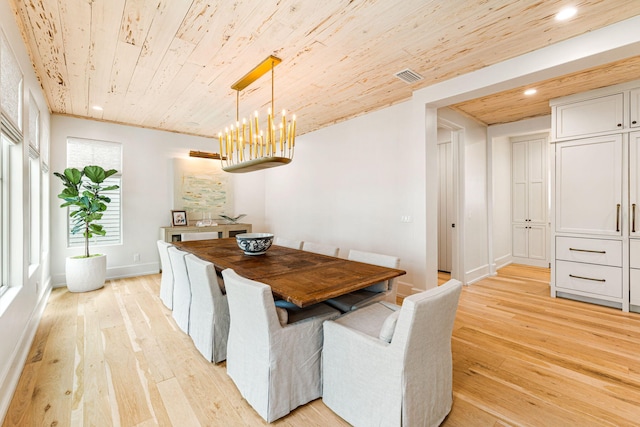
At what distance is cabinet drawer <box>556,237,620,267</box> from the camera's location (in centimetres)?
328

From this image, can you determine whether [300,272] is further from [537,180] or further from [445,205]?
[537,180]

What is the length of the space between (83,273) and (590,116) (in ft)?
22.8

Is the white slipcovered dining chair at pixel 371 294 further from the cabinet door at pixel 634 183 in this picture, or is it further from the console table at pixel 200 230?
the console table at pixel 200 230

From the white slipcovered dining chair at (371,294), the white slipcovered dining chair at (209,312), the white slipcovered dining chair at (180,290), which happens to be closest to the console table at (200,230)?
the white slipcovered dining chair at (180,290)

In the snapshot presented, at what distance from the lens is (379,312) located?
187 cm

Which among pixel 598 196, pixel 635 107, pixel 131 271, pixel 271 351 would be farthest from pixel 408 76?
pixel 131 271

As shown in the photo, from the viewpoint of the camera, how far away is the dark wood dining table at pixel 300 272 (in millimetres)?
1663

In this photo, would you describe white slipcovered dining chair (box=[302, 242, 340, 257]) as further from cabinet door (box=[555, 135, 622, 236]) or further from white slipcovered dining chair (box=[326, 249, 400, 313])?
cabinet door (box=[555, 135, 622, 236])

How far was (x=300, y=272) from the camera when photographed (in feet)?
7.00

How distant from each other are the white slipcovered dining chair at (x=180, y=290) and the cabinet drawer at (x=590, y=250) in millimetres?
4531

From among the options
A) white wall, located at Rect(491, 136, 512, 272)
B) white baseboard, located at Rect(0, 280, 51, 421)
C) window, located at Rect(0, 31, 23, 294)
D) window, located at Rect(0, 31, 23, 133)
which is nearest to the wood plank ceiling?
window, located at Rect(0, 31, 23, 133)

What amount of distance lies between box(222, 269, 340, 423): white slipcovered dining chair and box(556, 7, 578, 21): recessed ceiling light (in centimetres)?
270

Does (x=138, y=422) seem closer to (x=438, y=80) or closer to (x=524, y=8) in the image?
(x=524, y=8)

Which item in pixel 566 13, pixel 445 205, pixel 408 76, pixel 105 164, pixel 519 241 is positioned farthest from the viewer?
pixel 519 241
